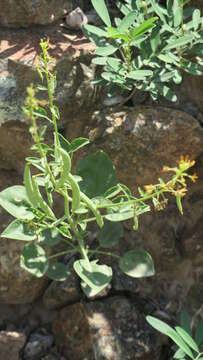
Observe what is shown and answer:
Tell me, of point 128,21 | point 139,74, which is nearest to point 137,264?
point 139,74

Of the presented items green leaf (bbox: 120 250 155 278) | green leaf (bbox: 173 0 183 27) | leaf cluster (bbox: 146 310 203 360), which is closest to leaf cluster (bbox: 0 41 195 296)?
green leaf (bbox: 120 250 155 278)

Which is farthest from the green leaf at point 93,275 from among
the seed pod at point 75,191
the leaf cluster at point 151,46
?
the leaf cluster at point 151,46

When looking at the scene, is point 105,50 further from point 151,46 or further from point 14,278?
point 14,278

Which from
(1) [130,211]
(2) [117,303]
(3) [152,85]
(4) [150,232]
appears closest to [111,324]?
(2) [117,303]

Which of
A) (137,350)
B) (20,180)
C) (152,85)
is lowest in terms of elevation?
(137,350)

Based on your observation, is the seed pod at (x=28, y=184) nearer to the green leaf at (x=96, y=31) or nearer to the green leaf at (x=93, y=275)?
the green leaf at (x=93, y=275)

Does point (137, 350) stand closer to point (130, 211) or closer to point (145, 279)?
point (145, 279)

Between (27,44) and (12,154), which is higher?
(27,44)

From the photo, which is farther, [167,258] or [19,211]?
[167,258]
